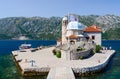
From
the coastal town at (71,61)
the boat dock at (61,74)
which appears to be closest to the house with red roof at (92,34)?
the coastal town at (71,61)

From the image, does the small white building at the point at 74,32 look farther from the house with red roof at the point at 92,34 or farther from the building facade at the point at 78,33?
the house with red roof at the point at 92,34

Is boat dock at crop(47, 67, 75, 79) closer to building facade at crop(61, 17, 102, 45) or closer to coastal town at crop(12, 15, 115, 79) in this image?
coastal town at crop(12, 15, 115, 79)

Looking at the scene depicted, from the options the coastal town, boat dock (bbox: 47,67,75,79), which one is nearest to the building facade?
the coastal town

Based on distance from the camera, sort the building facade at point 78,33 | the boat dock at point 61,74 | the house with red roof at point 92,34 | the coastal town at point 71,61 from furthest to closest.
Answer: the house with red roof at point 92,34
the building facade at point 78,33
the coastal town at point 71,61
the boat dock at point 61,74

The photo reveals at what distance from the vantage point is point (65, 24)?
90500mm

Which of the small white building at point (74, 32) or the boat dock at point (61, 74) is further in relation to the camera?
the small white building at point (74, 32)

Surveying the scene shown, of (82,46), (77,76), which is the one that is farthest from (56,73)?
(82,46)

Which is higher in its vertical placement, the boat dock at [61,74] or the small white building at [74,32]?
the small white building at [74,32]

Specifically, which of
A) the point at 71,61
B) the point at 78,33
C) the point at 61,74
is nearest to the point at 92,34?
the point at 78,33

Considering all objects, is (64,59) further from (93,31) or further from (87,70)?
(93,31)

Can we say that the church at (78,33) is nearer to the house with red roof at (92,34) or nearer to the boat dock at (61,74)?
the house with red roof at (92,34)

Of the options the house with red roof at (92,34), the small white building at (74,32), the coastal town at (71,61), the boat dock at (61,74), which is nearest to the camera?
the boat dock at (61,74)

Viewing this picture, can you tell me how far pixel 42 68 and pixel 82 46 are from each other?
24308 millimetres

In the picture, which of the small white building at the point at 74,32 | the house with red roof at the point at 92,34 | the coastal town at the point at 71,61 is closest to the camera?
the coastal town at the point at 71,61
